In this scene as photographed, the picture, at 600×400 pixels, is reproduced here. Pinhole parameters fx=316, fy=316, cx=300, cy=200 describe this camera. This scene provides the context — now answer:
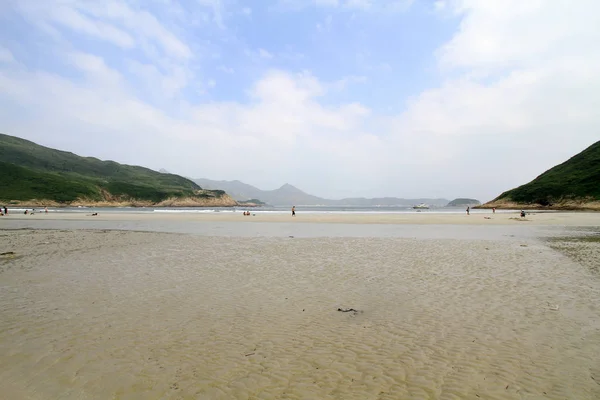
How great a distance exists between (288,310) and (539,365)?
5.84 meters

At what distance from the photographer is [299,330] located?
7688 millimetres

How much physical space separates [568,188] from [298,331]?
123536 mm

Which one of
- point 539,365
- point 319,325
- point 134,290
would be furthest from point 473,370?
point 134,290

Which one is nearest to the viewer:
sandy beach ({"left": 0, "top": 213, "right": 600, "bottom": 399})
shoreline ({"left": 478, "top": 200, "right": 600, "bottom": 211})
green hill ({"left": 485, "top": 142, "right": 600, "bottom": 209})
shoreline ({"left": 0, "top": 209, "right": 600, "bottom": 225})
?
sandy beach ({"left": 0, "top": 213, "right": 600, "bottom": 399})

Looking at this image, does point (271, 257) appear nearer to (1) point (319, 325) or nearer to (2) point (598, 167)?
(1) point (319, 325)

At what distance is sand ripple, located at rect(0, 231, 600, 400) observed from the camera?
5.20m

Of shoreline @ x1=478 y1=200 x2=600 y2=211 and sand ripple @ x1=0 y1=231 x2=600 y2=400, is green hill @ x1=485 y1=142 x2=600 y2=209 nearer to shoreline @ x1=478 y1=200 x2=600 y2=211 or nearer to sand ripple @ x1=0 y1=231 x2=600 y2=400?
shoreline @ x1=478 y1=200 x2=600 y2=211

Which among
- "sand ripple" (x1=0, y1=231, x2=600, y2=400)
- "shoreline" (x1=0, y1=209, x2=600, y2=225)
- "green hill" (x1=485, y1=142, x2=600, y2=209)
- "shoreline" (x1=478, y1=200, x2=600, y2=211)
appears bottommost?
"sand ripple" (x1=0, y1=231, x2=600, y2=400)

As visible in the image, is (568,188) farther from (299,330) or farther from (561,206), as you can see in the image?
(299,330)

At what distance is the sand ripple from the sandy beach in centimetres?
4

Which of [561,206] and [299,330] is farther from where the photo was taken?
[561,206]

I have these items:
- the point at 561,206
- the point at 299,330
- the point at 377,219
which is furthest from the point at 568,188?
the point at 299,330

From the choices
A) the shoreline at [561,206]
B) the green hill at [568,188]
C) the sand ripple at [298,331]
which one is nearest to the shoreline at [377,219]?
the shoreline at [561,206]

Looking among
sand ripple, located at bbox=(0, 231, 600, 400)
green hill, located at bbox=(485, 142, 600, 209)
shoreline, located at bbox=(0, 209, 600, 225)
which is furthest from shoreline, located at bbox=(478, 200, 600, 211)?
sand ripple, located at bbox=(0, 231, 600, 400)
